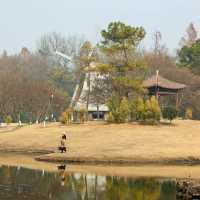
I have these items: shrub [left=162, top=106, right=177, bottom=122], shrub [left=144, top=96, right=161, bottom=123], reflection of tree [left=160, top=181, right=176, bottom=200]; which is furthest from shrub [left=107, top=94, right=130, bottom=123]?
reflection of tree [left=160, top=181, right=176, bottom=200]

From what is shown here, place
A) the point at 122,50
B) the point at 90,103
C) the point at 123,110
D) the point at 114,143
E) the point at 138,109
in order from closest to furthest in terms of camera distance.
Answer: the point at 114,143
the point at 138,109
the point at 123,110
the point at 122,50
the point at 90,103

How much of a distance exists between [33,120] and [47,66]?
882 inches

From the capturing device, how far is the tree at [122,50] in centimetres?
5862

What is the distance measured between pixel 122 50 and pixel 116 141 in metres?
17.0

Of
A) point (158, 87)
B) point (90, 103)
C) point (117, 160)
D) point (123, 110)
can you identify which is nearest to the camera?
point (117, 160)

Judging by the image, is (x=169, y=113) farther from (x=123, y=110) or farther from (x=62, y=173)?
(x=62, y=173)

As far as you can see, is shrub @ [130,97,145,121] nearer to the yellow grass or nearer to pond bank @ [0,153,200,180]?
the yellow grass

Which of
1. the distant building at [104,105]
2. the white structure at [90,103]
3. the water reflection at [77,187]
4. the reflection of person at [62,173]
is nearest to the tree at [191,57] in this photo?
the distant building at [104,105]

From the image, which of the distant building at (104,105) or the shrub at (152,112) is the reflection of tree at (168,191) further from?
the distant building at (104,105)

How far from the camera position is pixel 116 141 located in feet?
151

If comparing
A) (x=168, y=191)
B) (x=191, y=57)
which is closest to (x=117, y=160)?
(x=168, y=191)

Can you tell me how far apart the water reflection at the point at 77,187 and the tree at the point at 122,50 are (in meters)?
28.7

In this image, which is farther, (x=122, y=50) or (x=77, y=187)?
(x=122, y=50)

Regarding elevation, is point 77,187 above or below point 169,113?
below
